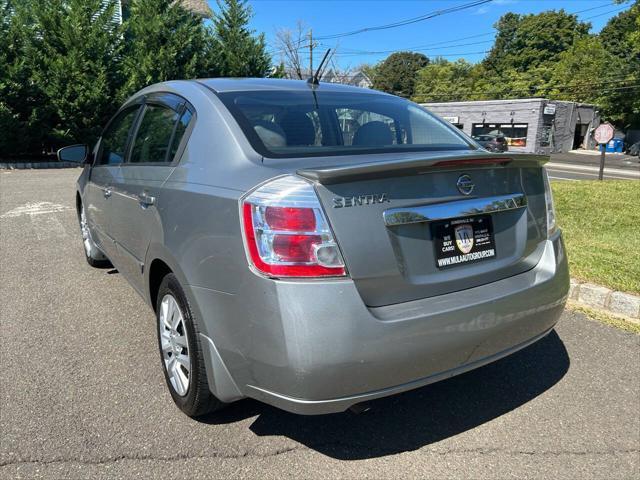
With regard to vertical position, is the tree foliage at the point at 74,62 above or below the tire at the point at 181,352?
above

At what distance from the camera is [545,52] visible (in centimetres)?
7006

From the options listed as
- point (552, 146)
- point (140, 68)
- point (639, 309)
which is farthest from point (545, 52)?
point (639, 309)

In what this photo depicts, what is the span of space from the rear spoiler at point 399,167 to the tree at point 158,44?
17610 mm

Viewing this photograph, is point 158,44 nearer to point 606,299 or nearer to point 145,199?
point 145,199

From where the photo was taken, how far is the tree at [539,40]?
70562 millimetres

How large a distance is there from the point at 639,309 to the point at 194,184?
137 inches

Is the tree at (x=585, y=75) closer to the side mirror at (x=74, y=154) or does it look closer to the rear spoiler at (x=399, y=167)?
the side mirror at (x=74, y=154)

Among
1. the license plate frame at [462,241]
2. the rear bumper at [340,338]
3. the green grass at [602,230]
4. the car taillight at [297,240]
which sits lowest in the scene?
the green grass at [602,230]

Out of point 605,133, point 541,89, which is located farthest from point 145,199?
point 541,89

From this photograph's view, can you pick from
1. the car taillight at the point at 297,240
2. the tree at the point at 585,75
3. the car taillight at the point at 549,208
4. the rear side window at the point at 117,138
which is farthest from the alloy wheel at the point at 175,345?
the tree at the point at 585,75

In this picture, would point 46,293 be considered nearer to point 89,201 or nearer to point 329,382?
point 89,201

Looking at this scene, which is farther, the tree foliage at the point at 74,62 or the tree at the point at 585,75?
the tree at the point at 585,75

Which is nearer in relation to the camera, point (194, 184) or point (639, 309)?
point (194, 184)

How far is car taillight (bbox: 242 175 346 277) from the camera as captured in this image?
1919 mm
